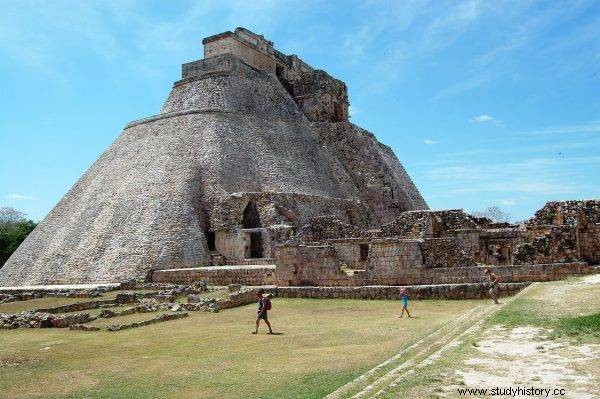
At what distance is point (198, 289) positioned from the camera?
63.1 feet

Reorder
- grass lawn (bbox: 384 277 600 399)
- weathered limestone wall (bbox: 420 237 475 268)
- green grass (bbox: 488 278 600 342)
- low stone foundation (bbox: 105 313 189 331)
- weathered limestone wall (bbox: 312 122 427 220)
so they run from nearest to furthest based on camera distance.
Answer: grass lawn (bbox: 384 277 600 399) → green grass (bbox: 488 278 600 342) → low stone foundation (bbox: 105 313 189 331) → weathered limestone wall (bbox: 420 237 475 268) → weathered limestone wall (bbox: 312 122 427 220)

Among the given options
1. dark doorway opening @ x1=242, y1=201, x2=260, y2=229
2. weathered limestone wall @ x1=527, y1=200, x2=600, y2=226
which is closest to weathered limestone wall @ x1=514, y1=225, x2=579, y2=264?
weathered limestone wall @ x1=527, y1=200, x2=600, y2=226

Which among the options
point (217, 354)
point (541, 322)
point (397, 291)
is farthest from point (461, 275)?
point (217, 354)

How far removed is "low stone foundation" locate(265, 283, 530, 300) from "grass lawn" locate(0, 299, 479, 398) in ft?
2.52

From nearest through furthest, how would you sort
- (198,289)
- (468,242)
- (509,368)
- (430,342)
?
(509,368) < (430,342) < (198,289) < (468,242)

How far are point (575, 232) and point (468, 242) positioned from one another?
20.4ft

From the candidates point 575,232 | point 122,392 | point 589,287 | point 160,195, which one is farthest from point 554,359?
point 160,195

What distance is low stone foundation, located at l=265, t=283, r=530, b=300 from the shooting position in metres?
13.6

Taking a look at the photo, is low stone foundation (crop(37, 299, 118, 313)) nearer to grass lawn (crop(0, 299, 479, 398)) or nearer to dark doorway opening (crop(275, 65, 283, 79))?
grass lawn (crop(0, 299, 479, 398))

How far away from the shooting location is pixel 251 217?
1090 inches

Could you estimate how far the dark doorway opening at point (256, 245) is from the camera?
26328 mm

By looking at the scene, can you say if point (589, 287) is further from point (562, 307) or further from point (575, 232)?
point (575, 232)

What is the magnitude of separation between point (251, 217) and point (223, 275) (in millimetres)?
7151

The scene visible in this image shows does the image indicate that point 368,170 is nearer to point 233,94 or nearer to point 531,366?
point 233,94
